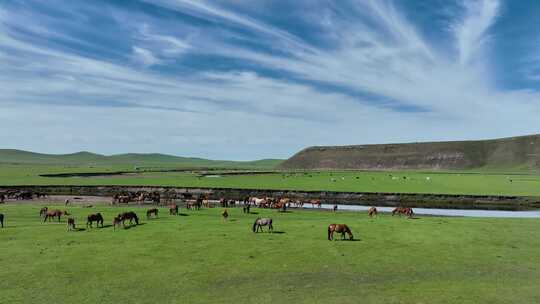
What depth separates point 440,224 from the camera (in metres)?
27.1

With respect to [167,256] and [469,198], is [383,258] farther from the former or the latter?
[469,198]

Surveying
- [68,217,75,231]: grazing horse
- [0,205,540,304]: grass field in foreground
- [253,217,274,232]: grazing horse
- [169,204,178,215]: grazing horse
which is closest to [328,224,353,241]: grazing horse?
[0,205,540,304]: grass field in foreground

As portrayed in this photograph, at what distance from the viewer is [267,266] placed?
1616cm

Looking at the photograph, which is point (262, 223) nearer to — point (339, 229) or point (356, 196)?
point (339, 229)

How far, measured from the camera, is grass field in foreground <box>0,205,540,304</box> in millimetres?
12977

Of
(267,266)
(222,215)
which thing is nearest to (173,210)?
(222,215)

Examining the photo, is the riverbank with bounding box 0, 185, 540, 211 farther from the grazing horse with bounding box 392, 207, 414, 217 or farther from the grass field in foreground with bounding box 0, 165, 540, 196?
the grazing horse with bounding box 392, 207, 414, 217

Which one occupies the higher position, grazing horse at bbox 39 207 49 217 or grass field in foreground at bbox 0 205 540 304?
grazing horse at bbox 39 207 49 217

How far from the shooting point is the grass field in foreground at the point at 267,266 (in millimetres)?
12977

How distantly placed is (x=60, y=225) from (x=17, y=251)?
852cm

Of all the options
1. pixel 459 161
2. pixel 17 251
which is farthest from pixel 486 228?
pixel 459 161

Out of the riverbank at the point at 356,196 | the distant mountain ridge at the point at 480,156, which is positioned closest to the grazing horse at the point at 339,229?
the riverbank at the point at 356,196

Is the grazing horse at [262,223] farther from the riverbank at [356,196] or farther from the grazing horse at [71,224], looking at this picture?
the riverbank at [356,196]

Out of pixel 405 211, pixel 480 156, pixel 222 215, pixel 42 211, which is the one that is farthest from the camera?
pixel 480 156
